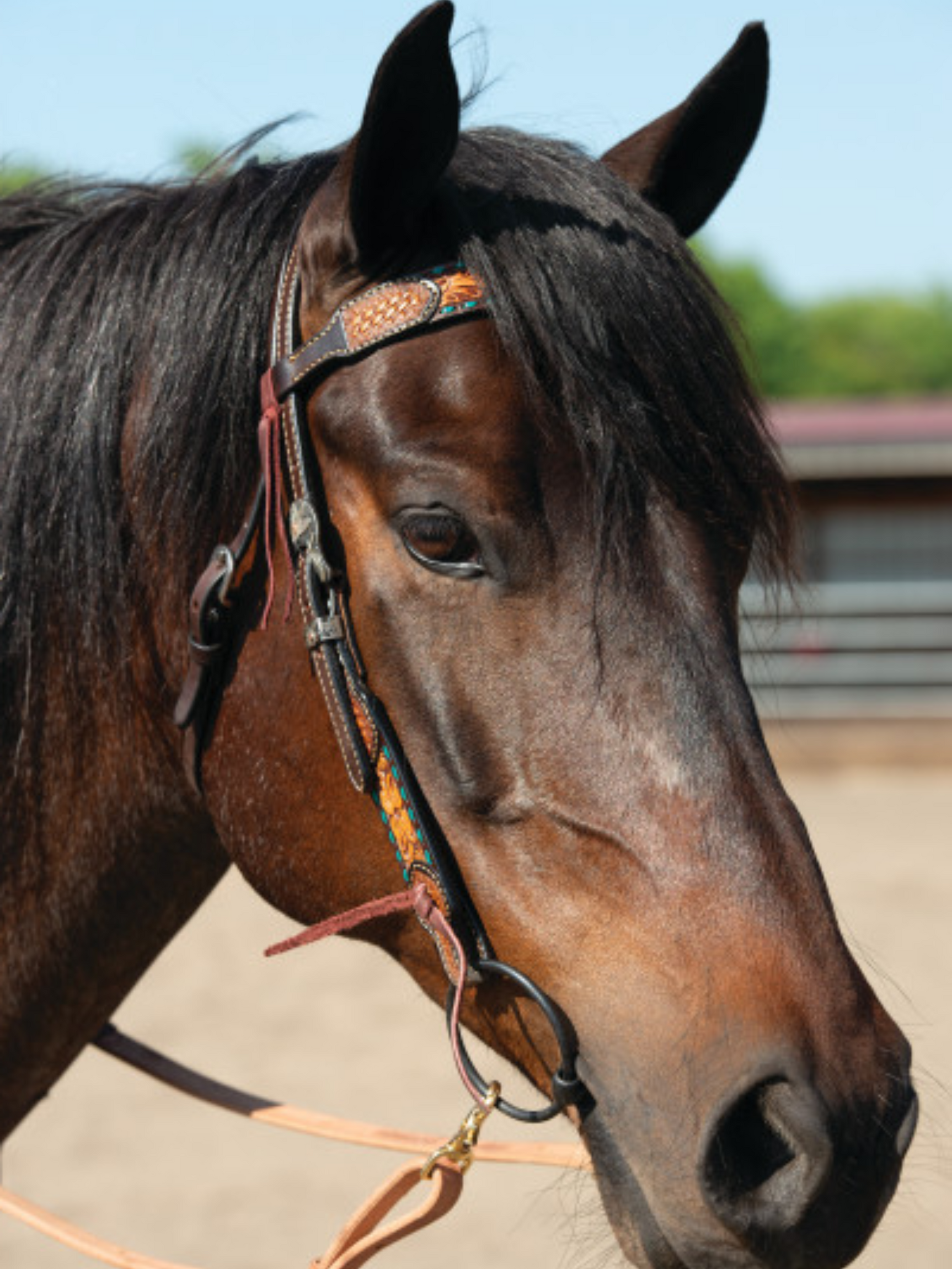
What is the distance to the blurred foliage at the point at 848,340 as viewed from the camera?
2459 inches

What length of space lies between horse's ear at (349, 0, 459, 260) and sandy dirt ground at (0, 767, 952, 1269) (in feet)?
6.50

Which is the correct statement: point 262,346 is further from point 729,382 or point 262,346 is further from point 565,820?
point 565,820

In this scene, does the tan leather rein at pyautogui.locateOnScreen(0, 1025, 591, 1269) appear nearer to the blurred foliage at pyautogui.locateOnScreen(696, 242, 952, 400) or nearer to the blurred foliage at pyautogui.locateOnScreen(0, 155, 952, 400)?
the blurred foliage at pyautogui.locateOnScreen(0, 155, 952, 400)

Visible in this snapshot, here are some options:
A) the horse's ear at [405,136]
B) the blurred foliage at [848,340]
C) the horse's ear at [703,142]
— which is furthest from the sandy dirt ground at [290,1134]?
the blurred foliage at [848,340]

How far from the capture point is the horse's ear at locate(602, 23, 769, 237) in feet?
6.37

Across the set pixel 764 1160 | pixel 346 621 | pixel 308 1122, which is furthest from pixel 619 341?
→ pixel 308 1122

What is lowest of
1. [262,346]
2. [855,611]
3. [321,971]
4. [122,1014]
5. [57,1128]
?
[855,611]

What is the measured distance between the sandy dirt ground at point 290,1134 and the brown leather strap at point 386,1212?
3.27 ft

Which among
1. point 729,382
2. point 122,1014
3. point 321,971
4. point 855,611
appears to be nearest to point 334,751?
point 729,382

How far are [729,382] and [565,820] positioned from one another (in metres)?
0.59

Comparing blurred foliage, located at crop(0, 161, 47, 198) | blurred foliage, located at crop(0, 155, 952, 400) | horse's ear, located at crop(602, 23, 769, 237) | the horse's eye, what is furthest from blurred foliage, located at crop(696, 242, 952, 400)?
the horse's eye

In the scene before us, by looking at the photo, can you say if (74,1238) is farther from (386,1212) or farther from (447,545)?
(447,545)

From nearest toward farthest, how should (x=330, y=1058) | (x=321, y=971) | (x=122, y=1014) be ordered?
(x=330, y=1058)
(x=122, y=1014)
(x=321, y=971)

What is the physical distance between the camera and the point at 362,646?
1.68 meters
